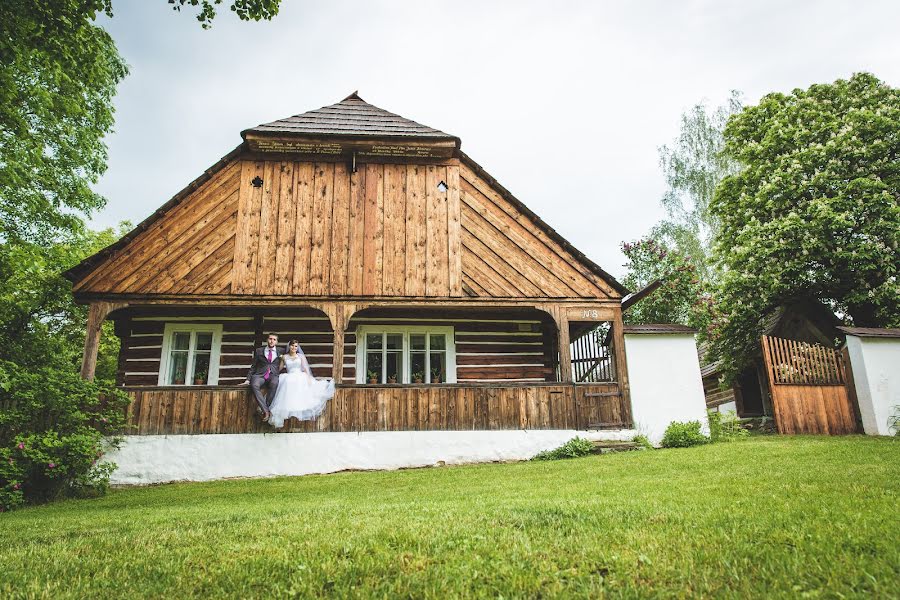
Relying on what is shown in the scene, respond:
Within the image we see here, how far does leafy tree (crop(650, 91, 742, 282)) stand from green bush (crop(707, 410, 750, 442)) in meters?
15.6

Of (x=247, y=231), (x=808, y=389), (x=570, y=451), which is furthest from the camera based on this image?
(x=808, y=389)

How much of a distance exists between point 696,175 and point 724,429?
747 inches

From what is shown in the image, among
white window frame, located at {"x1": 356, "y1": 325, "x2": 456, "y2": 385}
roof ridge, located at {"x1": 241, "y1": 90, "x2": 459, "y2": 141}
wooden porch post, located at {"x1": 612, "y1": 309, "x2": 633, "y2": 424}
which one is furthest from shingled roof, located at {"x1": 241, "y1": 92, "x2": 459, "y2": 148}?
wooden porch post, located at {"x1": 612, "y1": 309, "x2": 633, "y2": 424}

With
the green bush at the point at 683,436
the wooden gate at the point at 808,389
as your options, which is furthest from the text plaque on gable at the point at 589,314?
the wooden gate at the point at 808,389

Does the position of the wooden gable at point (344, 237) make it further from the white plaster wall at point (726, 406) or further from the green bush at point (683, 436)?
the white plaster wall at point (726, 406)

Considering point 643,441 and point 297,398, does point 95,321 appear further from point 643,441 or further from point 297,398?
point 643,441

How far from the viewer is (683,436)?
1231 centimetres

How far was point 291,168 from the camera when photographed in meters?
13.6

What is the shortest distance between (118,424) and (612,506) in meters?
10.2

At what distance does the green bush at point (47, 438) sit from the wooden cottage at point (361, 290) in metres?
1.20

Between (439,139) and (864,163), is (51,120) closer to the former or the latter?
(439,139)

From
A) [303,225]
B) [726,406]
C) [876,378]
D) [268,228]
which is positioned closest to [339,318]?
[303,225]

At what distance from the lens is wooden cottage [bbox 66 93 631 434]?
12141mm

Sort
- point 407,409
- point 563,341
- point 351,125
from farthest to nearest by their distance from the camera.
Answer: point 351,125
point 563,341
point 407,409
